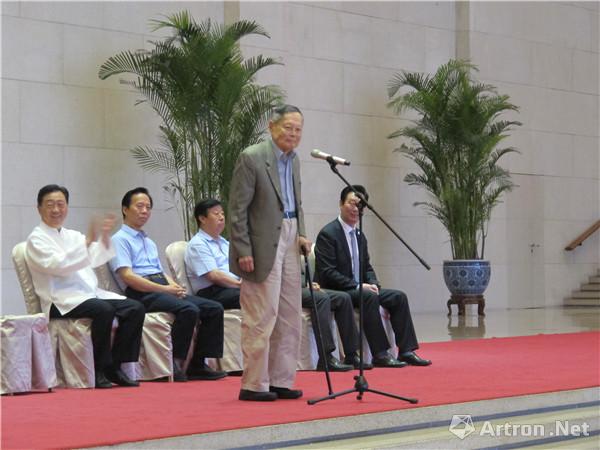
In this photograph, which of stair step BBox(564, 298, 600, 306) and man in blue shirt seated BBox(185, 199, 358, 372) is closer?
man in blue shirt seated BBox(185, 199, 358, 372)

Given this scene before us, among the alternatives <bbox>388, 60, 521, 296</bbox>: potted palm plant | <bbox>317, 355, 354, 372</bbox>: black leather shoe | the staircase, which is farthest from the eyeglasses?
the staircase

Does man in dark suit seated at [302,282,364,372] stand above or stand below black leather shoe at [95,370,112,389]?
above

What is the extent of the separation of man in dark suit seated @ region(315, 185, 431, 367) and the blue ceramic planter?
5208mm

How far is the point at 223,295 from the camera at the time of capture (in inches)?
270

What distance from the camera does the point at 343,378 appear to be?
243 inches

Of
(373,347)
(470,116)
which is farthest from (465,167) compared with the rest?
(373,347)

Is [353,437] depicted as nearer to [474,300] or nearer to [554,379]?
[554,379]

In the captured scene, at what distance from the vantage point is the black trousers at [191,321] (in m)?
6.30

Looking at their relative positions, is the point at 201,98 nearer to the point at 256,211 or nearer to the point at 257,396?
the point at 256,211

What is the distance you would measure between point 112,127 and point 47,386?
16.5 ft

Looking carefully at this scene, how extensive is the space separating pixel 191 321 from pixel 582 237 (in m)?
10.0

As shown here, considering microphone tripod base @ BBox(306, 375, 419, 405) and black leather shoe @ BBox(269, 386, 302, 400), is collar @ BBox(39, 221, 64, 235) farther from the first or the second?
microphone tripod base @ BBox(306, 375, 419, 405)

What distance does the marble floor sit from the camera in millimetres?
9861

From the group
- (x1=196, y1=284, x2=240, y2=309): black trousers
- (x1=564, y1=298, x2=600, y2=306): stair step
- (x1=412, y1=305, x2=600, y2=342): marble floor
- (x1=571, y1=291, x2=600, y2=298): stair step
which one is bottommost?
(x1=412, y1=305, x2=600, y2=342): marble floor
